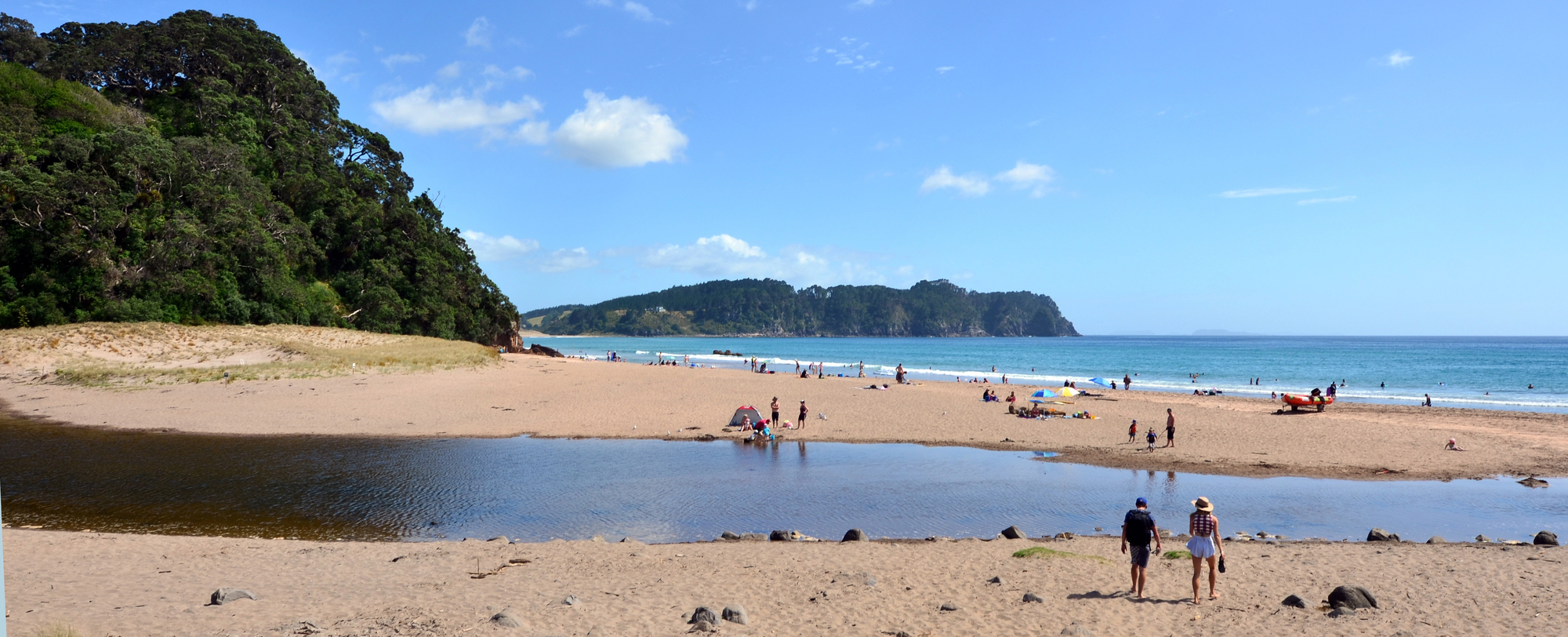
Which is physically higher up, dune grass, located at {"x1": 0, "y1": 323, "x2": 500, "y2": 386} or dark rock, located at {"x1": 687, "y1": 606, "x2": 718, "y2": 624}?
dune grass, located at {"x1": 0, "y1": 323, "x2": 500, "y2": 386}

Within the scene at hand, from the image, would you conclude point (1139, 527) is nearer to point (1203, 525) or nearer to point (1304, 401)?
point (1203, 525)

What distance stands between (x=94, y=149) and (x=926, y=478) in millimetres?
46649

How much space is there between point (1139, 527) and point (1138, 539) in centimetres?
16

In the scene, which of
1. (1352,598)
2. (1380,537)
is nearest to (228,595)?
(1352,598)

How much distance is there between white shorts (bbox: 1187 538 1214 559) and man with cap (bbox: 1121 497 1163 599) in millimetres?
442

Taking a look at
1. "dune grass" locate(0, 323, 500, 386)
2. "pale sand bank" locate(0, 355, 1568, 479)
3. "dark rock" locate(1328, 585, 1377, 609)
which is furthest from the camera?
"dune grass" locate(0, 323, 500, 386)

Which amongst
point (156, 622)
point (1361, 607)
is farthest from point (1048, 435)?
point (156, 622)

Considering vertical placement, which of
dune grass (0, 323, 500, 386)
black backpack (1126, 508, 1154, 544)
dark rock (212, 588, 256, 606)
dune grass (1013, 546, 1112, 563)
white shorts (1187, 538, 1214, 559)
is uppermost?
dune grass (0, 323, 500, 386)

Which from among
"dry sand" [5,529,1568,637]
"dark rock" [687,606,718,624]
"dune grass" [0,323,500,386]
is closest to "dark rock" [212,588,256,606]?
"dry sand" [5,529,1568,637]

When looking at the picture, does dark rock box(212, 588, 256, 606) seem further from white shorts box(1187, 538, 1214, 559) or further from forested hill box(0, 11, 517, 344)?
forested hill box(0, 11, 517, 344)

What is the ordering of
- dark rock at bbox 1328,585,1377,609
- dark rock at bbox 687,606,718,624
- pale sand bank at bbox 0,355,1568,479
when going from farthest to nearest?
pale sand bank at bbox 0,355,1568,479
dark rock at bbox 1328,585,1377,609
dark rock at bbox 687,606,718,624

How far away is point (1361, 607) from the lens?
30.8ft

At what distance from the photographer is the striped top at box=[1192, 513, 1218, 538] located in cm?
955

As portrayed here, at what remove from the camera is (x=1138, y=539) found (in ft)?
32.2
